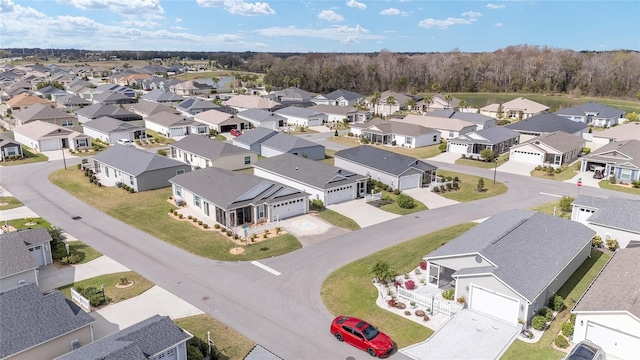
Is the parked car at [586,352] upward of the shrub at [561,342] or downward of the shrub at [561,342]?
upward

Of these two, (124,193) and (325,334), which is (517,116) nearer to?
(124,193)

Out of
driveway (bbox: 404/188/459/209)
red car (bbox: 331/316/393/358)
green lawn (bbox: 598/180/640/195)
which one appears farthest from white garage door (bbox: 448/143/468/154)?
red car (bbox: 331/316/393/358)

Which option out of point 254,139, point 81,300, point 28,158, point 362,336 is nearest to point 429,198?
point 362,336

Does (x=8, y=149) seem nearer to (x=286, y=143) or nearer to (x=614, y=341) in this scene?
(x=286, y=143)

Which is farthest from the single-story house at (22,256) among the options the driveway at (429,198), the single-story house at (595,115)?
the single-story house at (595,115)

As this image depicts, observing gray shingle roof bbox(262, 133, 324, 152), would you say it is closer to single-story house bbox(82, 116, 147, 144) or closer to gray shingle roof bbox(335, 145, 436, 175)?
gray shingle roof bbox(335, 145, 436, 175)

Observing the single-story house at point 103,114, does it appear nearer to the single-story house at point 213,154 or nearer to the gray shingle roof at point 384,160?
the single-story house at point 213,154
